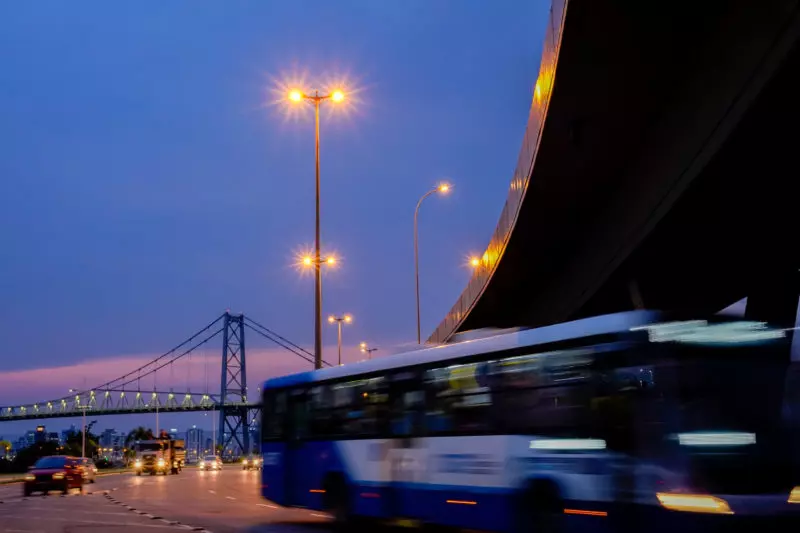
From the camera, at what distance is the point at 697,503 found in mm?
9977

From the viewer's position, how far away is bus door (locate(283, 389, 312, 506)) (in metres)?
18.3

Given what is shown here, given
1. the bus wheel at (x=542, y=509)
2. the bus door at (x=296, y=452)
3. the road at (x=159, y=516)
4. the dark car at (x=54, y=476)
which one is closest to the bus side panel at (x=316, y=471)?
the bus door at (x=296, y=452)

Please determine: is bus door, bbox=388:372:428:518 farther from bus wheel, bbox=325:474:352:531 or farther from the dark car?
the dark car

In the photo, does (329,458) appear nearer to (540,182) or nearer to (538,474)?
(538,474)

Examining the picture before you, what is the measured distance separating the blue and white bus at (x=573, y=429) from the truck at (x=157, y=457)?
173ft

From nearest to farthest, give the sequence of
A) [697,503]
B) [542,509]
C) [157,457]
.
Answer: [697,503] → [542,509] → [157,457]

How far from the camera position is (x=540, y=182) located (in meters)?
23.0

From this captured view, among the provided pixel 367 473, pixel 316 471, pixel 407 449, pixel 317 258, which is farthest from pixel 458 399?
pixel 317 258

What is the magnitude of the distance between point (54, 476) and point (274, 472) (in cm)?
1820

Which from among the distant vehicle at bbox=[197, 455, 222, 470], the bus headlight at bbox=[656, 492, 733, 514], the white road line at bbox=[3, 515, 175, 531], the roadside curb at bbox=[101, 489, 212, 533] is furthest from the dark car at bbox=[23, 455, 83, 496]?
the distant vehicle at bbox=[197, 455, 222, 470]

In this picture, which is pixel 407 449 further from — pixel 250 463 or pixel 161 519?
pixel 250 463

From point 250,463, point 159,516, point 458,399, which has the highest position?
point 458,399

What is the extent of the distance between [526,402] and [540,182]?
11.0m

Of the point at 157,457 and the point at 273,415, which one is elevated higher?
the point at 273,415
